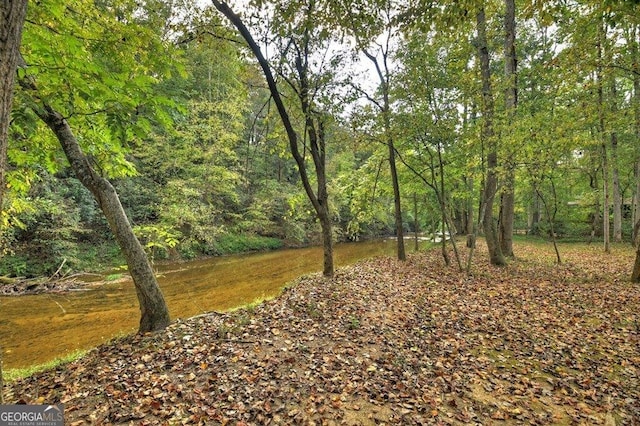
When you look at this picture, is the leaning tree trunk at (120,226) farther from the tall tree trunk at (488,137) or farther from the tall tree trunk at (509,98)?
the tall tree trunk at (509,98)

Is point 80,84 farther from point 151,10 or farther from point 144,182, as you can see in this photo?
point 144,182

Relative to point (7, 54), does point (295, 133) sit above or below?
above

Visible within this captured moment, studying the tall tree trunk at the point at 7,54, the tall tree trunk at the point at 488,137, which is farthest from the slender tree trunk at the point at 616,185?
the tall tree trunk at the point at 7,54

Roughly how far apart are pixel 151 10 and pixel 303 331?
6.24 m

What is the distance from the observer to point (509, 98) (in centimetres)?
1067

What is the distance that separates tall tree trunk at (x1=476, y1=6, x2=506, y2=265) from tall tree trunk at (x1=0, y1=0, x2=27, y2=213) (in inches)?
Answer: 379

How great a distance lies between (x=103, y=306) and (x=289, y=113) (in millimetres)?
7655

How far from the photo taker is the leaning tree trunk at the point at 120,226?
14.6 ft

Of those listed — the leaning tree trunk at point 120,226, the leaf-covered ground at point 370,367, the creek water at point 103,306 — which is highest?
the leaning tree trunk at point 120,226

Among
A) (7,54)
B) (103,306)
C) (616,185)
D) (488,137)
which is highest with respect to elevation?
(488,137)

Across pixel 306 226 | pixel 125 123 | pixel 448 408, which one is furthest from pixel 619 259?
pixel 306 226

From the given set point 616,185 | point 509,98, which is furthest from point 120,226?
point 616,185

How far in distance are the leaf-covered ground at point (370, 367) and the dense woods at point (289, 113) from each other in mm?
1697

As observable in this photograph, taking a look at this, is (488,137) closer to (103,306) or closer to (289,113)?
(289,113)
